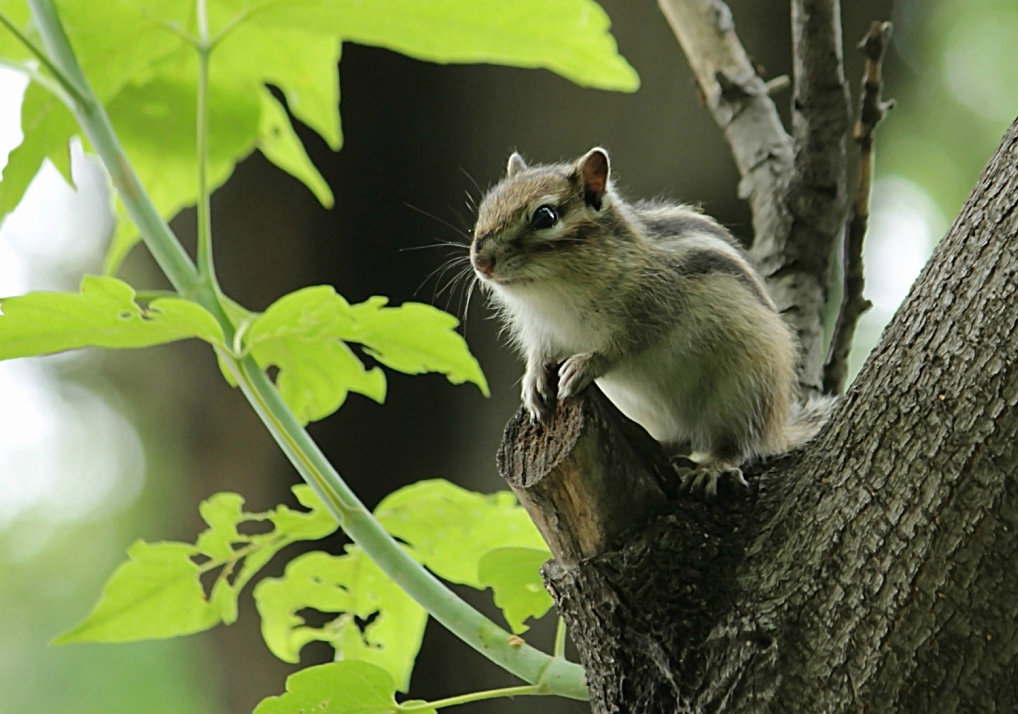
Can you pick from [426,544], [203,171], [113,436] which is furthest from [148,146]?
[113,436]

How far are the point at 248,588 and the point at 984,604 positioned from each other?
2.22m

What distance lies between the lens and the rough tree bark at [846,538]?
88 cm

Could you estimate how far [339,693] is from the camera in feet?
3.50

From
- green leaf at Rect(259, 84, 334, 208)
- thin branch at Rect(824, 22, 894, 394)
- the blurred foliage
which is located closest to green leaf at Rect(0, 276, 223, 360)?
green leaf at Rect(259, 84, 334, 208)

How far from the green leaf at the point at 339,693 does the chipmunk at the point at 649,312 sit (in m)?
0.43

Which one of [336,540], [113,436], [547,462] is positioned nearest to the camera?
[547,462]

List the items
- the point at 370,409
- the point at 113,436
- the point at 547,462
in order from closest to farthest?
the point at 547,462 → the point at 370,409 → the point at 113,436

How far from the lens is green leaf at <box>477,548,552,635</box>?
1158 mm

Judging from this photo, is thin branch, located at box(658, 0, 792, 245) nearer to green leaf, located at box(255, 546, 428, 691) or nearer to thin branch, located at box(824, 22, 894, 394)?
thin branch, located at box(824, 22, 894, 394)

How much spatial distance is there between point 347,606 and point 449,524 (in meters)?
0.18

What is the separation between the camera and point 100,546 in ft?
16.5

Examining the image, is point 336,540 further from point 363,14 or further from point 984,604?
point 984,604

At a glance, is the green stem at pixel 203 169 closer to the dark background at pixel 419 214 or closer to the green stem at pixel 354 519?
the green stem at pixel 354 519

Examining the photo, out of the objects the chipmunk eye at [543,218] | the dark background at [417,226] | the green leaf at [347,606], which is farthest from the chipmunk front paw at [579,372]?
the dark background at [417,226]
